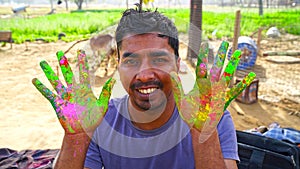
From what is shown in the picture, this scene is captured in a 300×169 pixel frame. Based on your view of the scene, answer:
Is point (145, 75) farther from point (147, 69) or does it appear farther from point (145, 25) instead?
point (145, 25)

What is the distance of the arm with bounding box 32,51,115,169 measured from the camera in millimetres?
1118

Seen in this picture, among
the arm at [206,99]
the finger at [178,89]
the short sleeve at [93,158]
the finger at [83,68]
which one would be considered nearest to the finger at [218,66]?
the arm at [206,99]

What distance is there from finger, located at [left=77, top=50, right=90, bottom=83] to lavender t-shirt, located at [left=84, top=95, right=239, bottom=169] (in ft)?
1.41

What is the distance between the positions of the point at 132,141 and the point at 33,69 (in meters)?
6.87

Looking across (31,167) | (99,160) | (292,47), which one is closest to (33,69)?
(31,167)

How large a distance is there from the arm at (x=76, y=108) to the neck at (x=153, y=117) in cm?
34

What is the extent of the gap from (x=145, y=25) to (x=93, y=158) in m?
0.75

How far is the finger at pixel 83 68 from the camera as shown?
46.5 inches

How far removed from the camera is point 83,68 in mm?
1202

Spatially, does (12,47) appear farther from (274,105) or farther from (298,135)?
(298,135)

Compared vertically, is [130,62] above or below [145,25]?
below

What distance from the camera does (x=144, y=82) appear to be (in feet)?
4.26

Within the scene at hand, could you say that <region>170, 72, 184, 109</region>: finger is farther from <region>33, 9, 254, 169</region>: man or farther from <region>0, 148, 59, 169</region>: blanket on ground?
<region>0, 148, 59, 169</region>: blanket on ground

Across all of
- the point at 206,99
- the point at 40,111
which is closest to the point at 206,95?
the point at 206,99
